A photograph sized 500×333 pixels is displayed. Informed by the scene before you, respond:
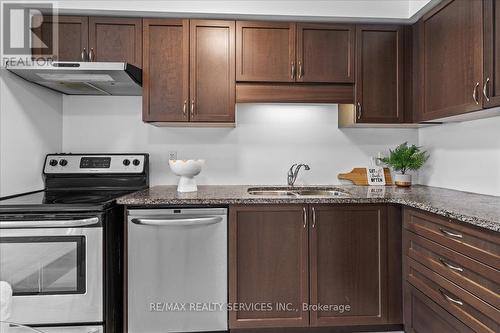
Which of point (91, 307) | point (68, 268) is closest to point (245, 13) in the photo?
point (68, 268)

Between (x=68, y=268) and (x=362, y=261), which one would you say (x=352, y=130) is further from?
(x=68, y=268)

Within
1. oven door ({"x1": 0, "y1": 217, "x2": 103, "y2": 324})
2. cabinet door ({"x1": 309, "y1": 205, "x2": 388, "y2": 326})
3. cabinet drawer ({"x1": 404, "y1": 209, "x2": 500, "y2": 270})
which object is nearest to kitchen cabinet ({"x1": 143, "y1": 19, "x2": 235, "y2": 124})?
oven door ({"x1": 0, "y1": 217, "x2": 103, "y2": 324})

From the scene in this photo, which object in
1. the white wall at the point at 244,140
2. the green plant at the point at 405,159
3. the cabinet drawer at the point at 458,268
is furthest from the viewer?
the white wall at the point at 244,140

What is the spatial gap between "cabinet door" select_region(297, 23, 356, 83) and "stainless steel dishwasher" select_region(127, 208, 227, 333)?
4.04 feet

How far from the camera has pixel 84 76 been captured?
207 cm

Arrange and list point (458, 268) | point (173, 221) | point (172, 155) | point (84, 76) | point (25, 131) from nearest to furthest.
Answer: point (458, 268)
point (173, 221)
point (84, 76)
point (25, 131)
point (172, 155)

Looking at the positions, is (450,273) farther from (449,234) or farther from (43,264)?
(43,264)

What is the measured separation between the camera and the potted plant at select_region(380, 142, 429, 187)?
2.52 metres

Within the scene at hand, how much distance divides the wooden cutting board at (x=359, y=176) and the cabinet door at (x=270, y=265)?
34.5 inches

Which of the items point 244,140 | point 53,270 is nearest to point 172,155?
point 244,140

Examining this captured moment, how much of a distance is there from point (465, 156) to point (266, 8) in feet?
5.85

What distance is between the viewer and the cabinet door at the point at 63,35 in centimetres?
224

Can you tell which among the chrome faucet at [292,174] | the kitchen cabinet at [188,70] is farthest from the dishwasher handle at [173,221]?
the chrome faucet at [292,174]

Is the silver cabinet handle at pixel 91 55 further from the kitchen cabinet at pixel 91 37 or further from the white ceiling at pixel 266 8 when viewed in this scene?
the white ceiling at pixel 266 8
